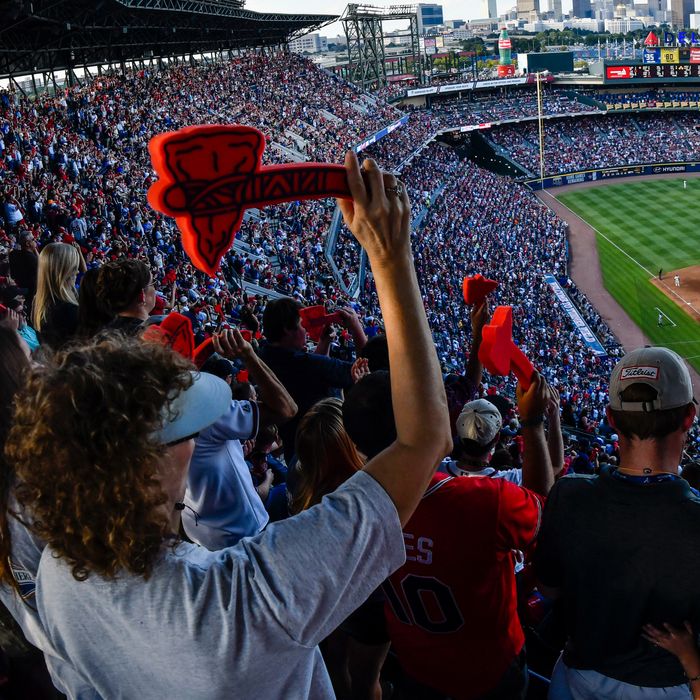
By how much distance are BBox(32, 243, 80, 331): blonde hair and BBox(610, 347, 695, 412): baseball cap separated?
363 centimetres

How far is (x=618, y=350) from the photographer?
21.8 m

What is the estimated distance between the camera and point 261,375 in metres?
3.24

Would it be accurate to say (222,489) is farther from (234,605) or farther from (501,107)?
(501,107)

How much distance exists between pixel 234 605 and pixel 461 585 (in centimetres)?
123

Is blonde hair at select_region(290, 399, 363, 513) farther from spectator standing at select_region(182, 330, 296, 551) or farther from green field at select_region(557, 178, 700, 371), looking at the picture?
green field at select_region(557, 178, 700, 371)

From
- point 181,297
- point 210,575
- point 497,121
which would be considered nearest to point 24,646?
point 210,575

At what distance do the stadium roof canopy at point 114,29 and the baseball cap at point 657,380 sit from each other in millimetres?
18823

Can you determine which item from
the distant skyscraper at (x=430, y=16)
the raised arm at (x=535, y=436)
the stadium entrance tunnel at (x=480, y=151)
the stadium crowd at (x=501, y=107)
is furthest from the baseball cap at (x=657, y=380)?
the distant skyscraper at (x=430, y=16)

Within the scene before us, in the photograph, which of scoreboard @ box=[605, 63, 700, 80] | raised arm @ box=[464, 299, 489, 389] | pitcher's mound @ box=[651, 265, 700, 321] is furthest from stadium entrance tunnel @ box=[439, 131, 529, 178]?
raised arm @ box=[464, 299, 489, 389]

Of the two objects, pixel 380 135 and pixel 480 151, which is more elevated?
pixel 380 135

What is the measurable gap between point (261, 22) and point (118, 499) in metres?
40.2

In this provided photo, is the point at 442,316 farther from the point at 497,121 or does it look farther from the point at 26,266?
the point at 497,121

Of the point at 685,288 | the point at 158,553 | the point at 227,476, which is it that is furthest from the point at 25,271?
the point at 685,288

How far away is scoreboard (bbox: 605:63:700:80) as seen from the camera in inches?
2141
